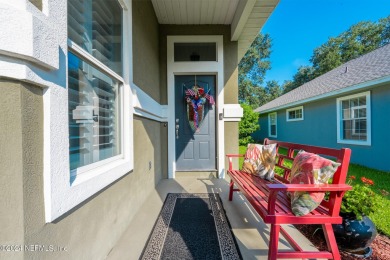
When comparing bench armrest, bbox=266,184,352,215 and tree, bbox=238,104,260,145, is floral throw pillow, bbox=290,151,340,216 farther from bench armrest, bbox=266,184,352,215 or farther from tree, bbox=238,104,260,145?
tree, bbox=238,104,260,145

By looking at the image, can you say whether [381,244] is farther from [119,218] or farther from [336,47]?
[336,47]

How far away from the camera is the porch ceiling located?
2753 mm

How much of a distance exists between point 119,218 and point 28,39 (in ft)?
5.12

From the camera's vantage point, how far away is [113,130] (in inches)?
73.2

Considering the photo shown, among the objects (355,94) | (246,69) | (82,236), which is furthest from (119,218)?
(246,69)

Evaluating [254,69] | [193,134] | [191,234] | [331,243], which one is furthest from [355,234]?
[254,69]

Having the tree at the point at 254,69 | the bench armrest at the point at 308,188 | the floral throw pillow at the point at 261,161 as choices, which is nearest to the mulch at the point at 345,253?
the floral throw pillow at the point at 261,161

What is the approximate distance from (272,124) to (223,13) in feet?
30.0

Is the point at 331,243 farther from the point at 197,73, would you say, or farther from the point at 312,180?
the point at 197,73

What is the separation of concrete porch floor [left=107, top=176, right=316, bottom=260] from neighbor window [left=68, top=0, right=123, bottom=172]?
0.81m

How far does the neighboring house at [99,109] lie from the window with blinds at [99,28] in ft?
0.04

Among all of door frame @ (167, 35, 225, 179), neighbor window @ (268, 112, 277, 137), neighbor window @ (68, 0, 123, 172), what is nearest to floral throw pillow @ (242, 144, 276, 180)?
door frame @ (167, 35, 225, 179)

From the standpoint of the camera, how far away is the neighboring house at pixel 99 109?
2.51ft

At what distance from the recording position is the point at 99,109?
5.30ft
